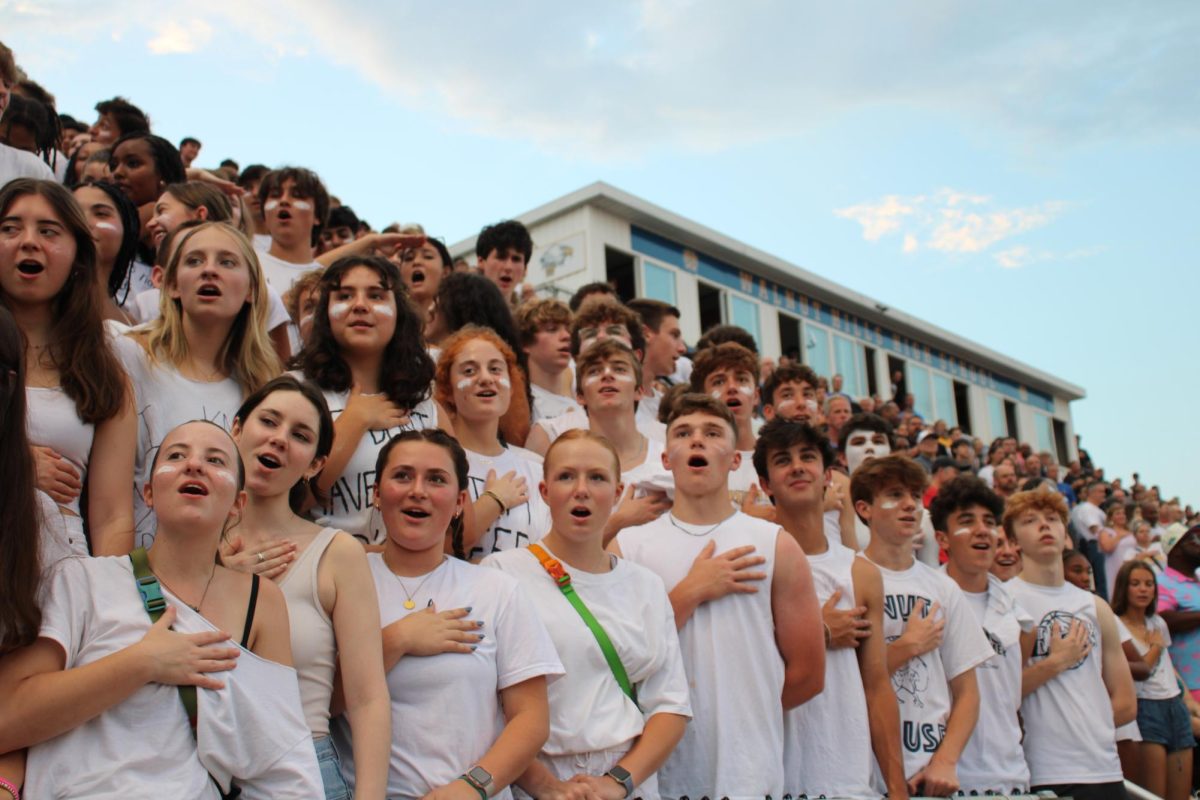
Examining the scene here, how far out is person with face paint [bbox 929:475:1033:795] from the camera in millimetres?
5000

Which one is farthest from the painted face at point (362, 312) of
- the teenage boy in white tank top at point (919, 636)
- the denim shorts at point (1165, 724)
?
the denim shorts at point (1165, 724)

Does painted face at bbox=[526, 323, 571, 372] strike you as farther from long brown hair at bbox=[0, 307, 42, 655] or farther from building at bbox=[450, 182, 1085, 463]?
building at bbox=[450, 182, 1085, 463]

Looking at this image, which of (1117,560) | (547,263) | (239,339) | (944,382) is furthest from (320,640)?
(944,382)

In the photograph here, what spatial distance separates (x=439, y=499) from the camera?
11.3 feet

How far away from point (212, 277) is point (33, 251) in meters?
0.63

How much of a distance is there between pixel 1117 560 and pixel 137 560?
1302cm

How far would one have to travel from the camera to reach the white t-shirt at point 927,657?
463 centimetres

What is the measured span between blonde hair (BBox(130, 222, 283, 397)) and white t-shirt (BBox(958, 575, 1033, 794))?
3.53 metres

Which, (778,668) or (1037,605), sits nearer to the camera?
(778,668)

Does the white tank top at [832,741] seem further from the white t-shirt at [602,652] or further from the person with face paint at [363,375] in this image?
the person with face paint at [363,375]

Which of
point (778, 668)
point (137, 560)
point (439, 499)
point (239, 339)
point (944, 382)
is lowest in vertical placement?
point (778, 668)

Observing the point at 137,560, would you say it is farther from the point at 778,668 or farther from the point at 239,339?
the point at 778,668

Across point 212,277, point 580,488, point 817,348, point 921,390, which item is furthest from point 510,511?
point 921,390

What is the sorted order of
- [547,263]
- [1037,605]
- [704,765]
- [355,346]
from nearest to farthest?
1. [704,765]
2. [355,346]
3. [1037,605]
4. [547,263]
